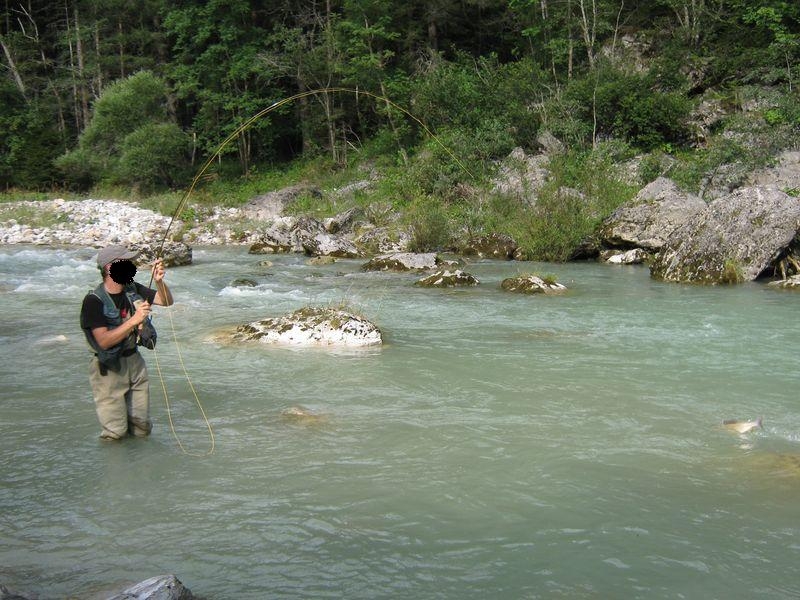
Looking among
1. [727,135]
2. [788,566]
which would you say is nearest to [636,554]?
[788,566]

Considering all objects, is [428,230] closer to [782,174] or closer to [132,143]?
[782,174]

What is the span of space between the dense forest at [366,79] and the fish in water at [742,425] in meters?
15.6

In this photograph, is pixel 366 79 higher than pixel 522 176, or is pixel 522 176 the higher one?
pixel 366 79

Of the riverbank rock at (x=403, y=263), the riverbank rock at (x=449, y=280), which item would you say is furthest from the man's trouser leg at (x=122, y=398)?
the riverbank rock at (x=403, y=263)

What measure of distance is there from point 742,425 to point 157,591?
4.35 m

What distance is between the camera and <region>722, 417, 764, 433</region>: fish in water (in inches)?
209

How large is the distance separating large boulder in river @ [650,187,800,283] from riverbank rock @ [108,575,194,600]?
12.2m

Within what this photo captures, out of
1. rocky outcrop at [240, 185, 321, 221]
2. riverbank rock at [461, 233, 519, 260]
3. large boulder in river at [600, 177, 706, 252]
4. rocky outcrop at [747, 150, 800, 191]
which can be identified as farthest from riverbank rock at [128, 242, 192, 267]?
rocky outcrop at [747, 150, 800, 191]

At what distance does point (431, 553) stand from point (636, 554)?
1.04 meters

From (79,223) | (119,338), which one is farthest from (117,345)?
(79,223)

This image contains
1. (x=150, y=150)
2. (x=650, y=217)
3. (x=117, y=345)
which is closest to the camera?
(x=117, y=345)

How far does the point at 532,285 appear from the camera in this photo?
1223 cm

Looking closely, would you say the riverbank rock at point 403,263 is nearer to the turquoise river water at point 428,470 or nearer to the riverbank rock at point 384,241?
the riverbank rock at point 384,241

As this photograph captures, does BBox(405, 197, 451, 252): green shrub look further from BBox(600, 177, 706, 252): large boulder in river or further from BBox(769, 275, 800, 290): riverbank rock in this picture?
BBox(769, 275, 800, 290): riverbank rock
